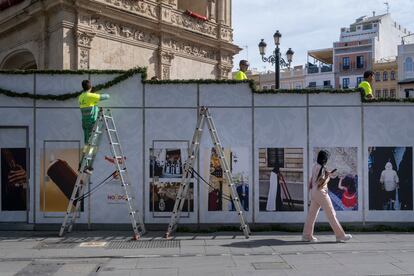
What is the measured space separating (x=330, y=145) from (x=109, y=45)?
1576 centimetres

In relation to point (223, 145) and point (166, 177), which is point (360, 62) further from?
point (166, 177)

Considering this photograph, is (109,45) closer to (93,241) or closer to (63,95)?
(63,95)

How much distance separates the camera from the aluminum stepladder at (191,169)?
1244 centimetres

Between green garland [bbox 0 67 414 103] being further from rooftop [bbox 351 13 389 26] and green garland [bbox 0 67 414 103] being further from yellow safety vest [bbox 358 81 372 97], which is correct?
rooftop [bbox 351 13 389 26]

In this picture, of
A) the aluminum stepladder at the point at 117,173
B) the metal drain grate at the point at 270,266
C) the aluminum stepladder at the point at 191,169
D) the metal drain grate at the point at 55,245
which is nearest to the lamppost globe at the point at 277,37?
the aluminum stepladder at the point at 191,169

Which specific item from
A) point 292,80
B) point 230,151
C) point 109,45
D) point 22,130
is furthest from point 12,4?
point 292,80

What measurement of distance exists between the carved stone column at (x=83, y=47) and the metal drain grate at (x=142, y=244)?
1455 cm

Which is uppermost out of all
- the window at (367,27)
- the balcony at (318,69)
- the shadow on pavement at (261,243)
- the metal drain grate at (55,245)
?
the window at (367,27)

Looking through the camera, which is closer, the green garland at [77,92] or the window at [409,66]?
the green garland at [77,92]

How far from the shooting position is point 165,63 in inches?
1192

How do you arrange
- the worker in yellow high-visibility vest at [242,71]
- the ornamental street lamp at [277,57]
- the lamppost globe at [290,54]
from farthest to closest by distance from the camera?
the lamppost globe at [290,54] < the ornamental street lamp at [277,57] < the worker in yellow high-visibility vest at [242,71]

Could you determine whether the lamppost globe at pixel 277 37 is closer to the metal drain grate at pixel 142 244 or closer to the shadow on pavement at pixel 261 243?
the shadow on pavement at pixel 261 243

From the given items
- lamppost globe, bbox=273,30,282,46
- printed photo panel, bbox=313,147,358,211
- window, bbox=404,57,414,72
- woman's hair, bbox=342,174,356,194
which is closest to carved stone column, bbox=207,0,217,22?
lamppost globe, bbox=273,30,282,46

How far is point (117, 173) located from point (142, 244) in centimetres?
203
